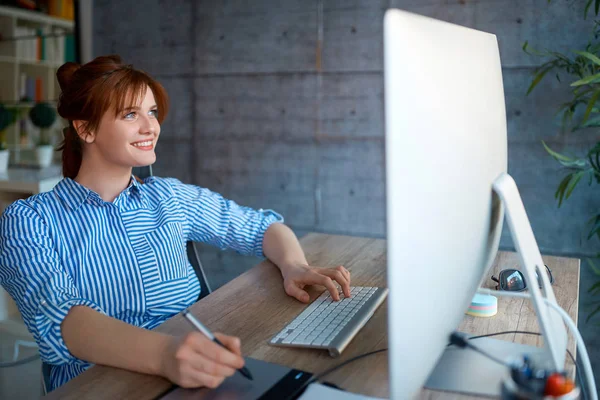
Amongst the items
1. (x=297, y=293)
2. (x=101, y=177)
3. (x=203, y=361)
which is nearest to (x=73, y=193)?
(x=101, y=177)

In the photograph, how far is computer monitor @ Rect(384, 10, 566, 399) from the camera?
65 centimetres

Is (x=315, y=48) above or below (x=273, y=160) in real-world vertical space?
above

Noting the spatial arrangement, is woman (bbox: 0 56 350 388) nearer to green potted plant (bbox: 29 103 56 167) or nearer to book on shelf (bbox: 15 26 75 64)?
A: green potted plant (bbox: 29 103 56 167)

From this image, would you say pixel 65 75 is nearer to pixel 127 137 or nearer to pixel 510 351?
pixel 127 137

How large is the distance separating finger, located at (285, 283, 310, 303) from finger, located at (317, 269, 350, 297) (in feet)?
0.23

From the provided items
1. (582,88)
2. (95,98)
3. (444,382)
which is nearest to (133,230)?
(95,98)

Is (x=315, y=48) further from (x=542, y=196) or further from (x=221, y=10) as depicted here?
(x=542, y=196)

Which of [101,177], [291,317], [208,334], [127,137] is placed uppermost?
[127,137]

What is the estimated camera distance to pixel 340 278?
136cm

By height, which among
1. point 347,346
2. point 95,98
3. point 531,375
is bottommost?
point 347,346

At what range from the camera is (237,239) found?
1761 millimetres

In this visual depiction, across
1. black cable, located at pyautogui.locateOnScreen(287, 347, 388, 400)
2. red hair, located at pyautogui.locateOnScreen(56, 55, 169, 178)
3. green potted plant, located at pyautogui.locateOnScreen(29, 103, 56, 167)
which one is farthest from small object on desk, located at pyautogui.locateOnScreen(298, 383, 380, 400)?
green potted plant, located at pyautogui.locateOnScreen(29, 103, 56, 167)

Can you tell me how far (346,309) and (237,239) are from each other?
23.1 inches

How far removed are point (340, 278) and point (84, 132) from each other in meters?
0.76
